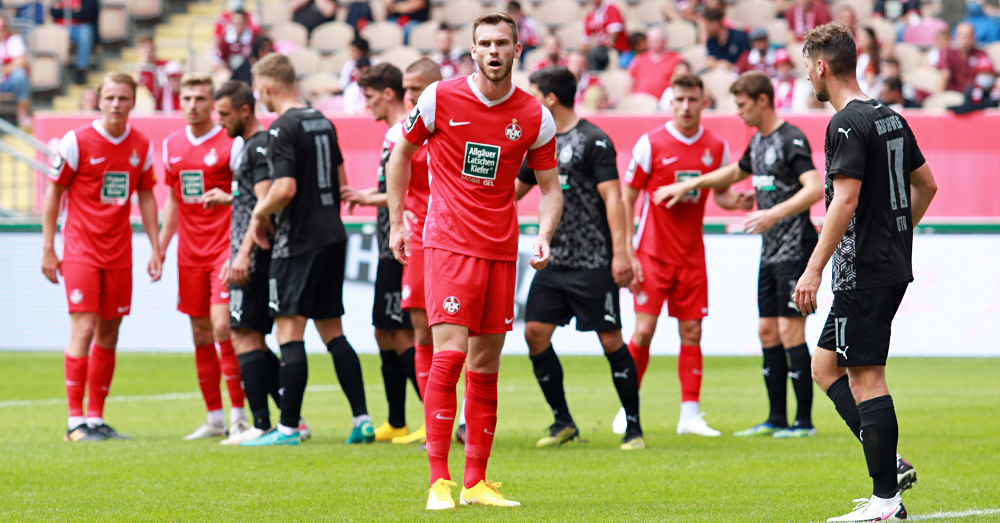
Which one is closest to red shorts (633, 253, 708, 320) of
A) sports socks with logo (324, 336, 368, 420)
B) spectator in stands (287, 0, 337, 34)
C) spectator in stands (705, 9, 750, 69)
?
sports socks with logo (324, 336, 368, 420)

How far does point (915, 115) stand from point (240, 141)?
10269mm

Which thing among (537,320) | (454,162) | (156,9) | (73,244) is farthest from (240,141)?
(156,9)

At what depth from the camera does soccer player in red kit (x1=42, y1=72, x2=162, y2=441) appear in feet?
28.5

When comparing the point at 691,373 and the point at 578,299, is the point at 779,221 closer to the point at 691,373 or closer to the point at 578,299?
the point at 691,373

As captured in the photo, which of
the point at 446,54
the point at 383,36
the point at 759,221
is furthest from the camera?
the point at 383,36

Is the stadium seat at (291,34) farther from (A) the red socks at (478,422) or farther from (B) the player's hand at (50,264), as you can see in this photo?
(A) the red socks at (478,422)

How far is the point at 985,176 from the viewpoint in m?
15.6

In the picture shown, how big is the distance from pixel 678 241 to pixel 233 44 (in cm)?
1346

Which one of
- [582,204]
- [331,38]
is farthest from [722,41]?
[582,204]

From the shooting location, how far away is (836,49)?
5.16 metres

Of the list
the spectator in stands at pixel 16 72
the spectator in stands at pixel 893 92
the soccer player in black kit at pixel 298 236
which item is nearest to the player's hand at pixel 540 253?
the soccer player in black kit at pixel 298 236

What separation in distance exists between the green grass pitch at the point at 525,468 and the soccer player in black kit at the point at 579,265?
1.57 ft

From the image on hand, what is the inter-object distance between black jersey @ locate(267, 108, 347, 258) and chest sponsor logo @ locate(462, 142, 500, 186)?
2.45 m

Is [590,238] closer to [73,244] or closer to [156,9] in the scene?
[73,244]
